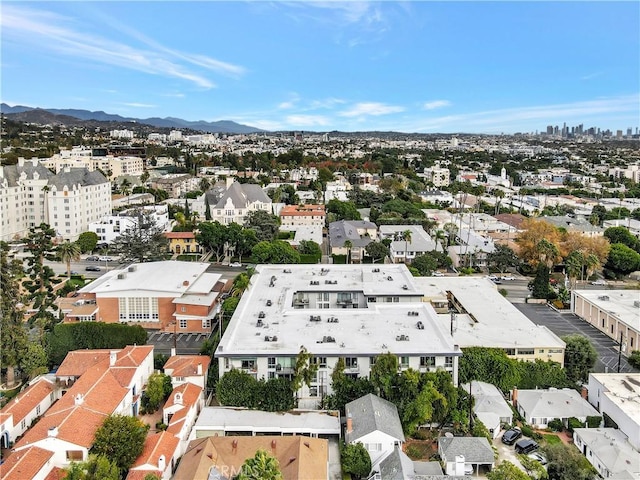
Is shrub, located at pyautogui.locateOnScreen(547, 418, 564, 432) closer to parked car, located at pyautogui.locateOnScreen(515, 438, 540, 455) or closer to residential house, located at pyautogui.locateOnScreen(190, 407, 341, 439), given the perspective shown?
parked car, located at pyautogui.locateOnScreen(515, 438, 540, 455)

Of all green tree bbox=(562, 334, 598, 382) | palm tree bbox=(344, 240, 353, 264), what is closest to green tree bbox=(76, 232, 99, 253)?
palm tree bbox=(344, 240, 353, 264)

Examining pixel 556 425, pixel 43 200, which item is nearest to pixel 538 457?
pixel 556 425

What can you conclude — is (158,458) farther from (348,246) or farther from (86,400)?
(348,246)

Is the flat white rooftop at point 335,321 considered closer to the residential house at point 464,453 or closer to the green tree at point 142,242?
the residential house at point 464,453

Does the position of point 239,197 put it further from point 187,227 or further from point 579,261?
point 579,261

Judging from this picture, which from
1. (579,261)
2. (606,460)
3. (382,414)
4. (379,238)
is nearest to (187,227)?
(379,238)

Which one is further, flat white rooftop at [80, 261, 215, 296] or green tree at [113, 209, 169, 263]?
green tree at [113, 209, 169, 263]
